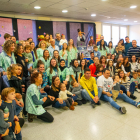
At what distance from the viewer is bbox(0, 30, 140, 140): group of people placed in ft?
6.66

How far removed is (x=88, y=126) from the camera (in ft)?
8.16

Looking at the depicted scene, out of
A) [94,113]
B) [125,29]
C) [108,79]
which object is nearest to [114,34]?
[125,29]

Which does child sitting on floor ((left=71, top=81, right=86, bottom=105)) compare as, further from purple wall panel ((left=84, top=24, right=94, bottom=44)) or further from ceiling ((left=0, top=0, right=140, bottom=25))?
purple wall panel ((left=84, top=24, right=94, bottom=44))

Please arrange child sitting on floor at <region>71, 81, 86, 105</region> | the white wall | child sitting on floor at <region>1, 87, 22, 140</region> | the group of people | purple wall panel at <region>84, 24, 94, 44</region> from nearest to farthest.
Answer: child sitting on floor at <region>1, 87, 22, 140</region> → the group of people → child sitting on floor at <region>71, 81, 86, 105</region> → purple wall panel at <region>84, 24, 94, 44</region> → the white wall

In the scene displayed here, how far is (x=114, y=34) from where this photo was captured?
1303cm

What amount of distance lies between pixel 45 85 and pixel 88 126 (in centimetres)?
154

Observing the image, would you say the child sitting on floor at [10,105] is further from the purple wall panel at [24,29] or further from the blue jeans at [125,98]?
the purple wall panel at [24,29]

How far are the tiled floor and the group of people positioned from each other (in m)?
0.15

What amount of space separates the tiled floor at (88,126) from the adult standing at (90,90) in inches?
10.0

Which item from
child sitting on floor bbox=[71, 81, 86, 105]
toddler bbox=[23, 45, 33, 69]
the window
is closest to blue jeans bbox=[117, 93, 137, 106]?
child sitting on floor bbox=[71, 81, 86, 105]

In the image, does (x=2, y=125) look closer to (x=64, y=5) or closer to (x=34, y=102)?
(x=34, y=102)

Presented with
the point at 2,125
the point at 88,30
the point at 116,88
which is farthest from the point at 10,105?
the point at 88,30

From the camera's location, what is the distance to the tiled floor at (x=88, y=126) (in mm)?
2221

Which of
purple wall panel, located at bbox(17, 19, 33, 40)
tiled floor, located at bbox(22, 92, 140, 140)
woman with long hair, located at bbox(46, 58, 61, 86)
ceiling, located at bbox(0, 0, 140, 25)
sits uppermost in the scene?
ceiling, located at bbox(0, 0, 140, 25)
